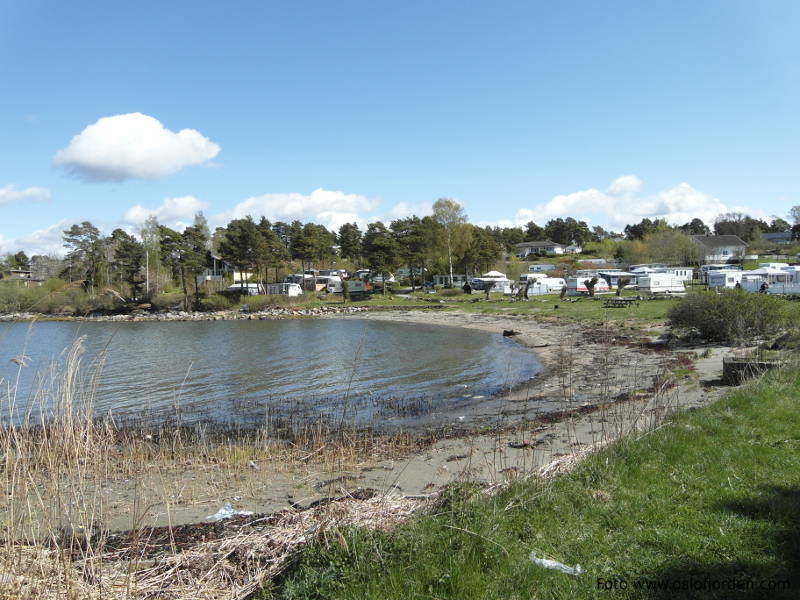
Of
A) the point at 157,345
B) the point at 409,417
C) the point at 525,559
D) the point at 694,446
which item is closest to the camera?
the point at 525,559

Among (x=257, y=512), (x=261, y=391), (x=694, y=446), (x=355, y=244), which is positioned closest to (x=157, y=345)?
(x=261, y=391)

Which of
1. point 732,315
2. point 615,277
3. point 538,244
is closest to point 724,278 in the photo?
point 615,277

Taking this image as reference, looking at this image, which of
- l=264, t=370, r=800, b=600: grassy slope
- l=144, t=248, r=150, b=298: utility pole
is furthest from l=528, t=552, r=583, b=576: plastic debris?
l=144, t=248, r=150, b=298: utility pole

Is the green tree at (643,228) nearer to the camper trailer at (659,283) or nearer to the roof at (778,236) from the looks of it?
the roof at (778,236)

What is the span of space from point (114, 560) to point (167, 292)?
3280 inches

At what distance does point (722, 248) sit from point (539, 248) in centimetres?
3527

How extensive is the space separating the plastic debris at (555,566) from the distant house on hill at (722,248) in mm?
95554

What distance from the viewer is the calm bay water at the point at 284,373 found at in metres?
16.1

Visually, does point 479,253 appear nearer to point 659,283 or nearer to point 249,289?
point 659,283

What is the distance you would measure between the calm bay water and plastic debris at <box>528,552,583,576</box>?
3577 mm

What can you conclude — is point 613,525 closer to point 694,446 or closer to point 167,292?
point 694,446

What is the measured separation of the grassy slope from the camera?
414cm

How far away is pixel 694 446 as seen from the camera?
7.02 m

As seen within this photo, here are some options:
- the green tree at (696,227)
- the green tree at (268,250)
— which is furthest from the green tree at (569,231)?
the green tree at (268,250)
